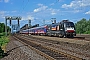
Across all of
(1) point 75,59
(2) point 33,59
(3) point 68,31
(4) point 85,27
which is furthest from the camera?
(4) point 85,27

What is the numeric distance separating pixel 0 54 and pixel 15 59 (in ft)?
7.63

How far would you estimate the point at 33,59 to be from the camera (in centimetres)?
1310

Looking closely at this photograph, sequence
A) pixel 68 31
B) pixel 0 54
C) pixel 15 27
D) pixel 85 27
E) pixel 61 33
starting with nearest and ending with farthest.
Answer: pixel 0 54, pixel 68 31, pixel 61 33, pixel 85 27, pixel 15 27

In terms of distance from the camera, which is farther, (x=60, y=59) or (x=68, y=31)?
(x=68, y=31)

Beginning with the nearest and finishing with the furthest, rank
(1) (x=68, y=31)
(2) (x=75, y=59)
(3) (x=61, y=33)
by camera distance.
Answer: (2) (x=75, y=59) → (1) (x=68, y=31) → (3) (x=61, y=33)

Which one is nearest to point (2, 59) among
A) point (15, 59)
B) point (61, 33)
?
point (15, 59)

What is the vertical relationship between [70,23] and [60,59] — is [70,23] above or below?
above

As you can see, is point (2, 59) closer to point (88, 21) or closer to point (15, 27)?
point (88, 21)

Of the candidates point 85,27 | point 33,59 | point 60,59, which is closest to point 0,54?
point 33,59

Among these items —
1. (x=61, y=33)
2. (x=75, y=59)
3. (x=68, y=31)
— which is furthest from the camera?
(x=61, y=33)

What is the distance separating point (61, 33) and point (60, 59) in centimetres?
2865

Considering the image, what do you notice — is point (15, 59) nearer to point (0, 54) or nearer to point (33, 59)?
point (33, 59)

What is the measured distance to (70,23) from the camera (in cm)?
3944

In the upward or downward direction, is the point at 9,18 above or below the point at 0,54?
above
